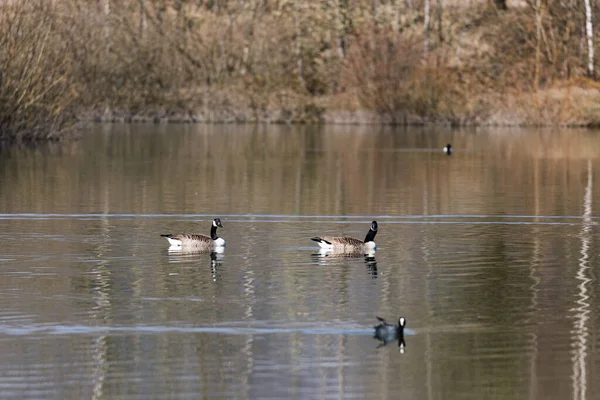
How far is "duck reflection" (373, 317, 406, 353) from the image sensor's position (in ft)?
45.2

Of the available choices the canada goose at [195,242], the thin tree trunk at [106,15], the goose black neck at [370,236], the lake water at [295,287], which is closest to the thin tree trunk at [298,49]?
the thin tree trunk at [106,15]

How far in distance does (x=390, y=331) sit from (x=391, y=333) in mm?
28

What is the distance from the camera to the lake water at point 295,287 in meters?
12.6

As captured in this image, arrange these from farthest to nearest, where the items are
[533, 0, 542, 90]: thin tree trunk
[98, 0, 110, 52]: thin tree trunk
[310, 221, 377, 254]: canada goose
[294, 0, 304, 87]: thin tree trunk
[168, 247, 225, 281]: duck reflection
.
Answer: [294, 0, 304, 87]: thin tree trunk
[98, 0, 110, 52]: thin tree trunk
[533, 0, 542, 90]: thin tree trunk
[310, 221, 377, 254]: canada goose
[168, 247, 225, 281]: duck reflection

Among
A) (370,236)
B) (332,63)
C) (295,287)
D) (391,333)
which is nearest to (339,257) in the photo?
(370,236)

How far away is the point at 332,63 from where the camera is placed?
3344 inches

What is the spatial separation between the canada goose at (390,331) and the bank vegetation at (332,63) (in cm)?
4549

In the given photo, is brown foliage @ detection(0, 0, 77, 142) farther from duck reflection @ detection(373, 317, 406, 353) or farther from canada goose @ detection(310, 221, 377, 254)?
duck reflection @ detection(373, 317, 406, 353)

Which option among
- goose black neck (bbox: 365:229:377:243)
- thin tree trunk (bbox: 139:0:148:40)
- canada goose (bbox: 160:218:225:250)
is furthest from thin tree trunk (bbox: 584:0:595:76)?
canada goose (bbox: 160:218:225:250)

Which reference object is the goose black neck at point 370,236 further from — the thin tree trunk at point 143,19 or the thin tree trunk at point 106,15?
the thin tree trunk at point 143,19

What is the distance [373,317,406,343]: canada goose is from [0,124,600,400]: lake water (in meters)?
0.15

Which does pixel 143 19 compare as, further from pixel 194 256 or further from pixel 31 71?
pixel 194 256

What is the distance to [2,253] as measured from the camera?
68.0 feet

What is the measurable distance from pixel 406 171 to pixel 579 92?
31218mm
